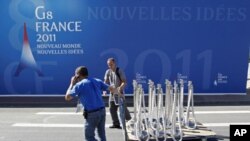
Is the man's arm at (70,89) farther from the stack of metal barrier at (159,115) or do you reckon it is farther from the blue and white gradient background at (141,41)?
the blue and white gradient background at (141,41)

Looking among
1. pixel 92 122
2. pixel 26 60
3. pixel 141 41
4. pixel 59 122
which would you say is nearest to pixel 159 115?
pixel 92 122

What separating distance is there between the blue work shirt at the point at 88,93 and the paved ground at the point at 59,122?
6.70 feet

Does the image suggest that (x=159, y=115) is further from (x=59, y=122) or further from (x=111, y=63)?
(x=59, y=122)

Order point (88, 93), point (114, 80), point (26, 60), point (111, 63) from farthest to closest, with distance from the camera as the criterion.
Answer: point (26, 60), point (114, 80), point (111, 63), point (88, 93)

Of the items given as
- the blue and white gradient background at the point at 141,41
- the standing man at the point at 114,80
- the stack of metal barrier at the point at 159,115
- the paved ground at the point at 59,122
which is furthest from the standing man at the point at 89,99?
the blue and white gradient background at the point at 141,41

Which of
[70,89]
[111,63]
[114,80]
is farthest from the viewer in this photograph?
[114,80]

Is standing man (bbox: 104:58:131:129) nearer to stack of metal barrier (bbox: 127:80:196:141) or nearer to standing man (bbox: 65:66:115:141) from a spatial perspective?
stack of metal barrier (bbox: 127:80:196:141)

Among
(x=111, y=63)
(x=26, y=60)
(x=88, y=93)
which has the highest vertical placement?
(x=26, y=60)

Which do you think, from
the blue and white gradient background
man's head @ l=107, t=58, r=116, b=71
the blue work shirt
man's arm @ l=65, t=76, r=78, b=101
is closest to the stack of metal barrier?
man's head @ l=107, t=58, r=116, b=71

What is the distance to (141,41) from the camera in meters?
14.5

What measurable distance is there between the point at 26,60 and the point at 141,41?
13.6 ft

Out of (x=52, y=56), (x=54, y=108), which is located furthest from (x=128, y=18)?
(x=54, y=108)

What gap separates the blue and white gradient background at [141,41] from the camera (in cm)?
1435

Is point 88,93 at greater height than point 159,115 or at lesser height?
greater
